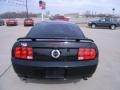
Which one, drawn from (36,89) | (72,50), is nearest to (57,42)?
(72,50)

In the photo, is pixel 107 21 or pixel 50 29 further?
pixel 107 21

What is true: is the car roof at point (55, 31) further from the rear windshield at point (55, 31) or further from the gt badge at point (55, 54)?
the gt badge at point (55, 54)

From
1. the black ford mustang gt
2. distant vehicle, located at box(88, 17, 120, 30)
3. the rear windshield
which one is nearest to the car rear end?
the black ford mustang gt

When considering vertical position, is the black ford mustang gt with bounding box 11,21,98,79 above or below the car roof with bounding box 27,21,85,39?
below

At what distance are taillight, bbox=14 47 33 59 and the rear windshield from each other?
39.9 inches

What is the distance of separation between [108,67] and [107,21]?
962 inches

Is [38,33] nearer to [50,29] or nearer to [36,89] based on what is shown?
[50,29]

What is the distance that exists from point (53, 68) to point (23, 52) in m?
0.72

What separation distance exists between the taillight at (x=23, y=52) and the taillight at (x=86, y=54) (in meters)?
1.01

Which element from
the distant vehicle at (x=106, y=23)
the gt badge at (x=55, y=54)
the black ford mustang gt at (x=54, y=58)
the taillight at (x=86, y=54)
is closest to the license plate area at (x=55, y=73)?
the black ford mustang gt at (x=54, y=58)

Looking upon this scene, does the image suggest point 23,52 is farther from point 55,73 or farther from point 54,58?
point 55,73

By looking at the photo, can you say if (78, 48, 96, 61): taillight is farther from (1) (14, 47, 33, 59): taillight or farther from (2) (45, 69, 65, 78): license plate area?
(1) (14, 47, 33, 59): taillight

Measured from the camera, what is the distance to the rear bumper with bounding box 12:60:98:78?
4609 millimetres

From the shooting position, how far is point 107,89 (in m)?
5.05
